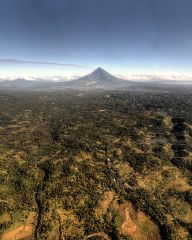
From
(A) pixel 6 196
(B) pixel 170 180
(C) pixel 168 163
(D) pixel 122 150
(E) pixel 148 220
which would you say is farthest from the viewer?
(D) pixel 122 150

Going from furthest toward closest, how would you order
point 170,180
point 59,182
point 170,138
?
point 170,138 < point 170,180 < point 59,182

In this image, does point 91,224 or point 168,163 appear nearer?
point 91,224

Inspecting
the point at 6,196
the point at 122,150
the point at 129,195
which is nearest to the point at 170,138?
the point at 122,150

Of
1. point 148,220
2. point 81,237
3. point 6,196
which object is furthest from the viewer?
point 6,196

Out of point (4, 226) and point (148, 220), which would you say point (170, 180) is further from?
point (4, 226)

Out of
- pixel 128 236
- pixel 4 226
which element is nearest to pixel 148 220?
pixel 128 236

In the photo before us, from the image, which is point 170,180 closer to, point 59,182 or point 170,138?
point 59,182
